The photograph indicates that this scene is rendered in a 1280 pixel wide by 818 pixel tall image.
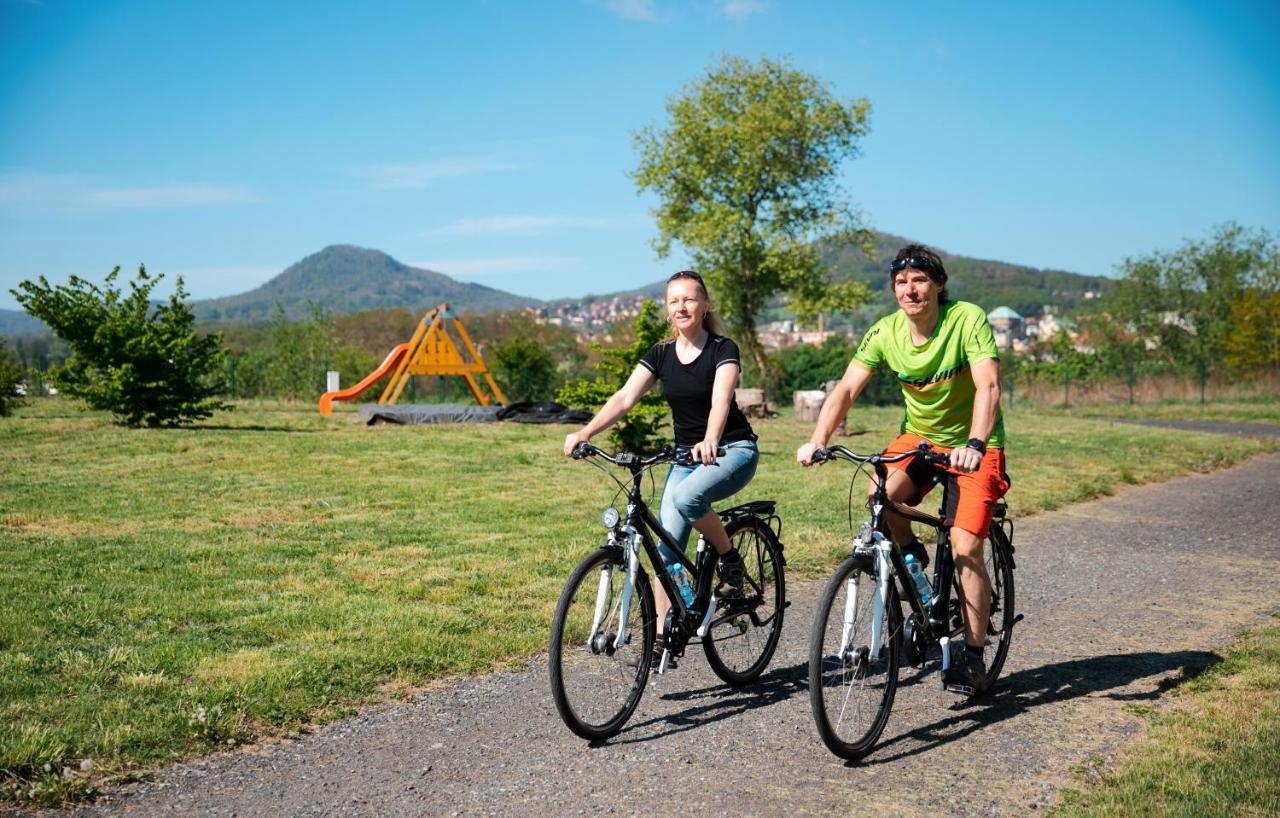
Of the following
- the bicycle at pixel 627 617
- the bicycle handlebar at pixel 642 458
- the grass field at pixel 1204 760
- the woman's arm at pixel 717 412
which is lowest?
the grass field at pixel 1204 760

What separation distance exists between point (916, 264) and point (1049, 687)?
2.24 meters

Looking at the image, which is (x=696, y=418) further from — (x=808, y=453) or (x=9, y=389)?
(x=9, y=389)

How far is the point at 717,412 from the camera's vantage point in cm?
498

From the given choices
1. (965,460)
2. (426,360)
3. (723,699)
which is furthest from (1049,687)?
(426,360)

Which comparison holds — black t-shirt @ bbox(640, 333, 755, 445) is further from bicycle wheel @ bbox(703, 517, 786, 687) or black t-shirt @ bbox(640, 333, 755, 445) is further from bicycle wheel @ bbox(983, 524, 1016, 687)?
bicycle wheel @ bbox(983, 524, 1016, 687)

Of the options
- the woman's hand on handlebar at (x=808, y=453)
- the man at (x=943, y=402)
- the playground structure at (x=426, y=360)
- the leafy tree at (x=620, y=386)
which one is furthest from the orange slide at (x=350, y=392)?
the woman's hand on handlebar at (x=808, y=453)

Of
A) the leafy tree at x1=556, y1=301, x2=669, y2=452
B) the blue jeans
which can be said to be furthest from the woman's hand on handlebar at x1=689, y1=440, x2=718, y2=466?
the leafy tree at x1=556, y1=301, x2=669, y2=452

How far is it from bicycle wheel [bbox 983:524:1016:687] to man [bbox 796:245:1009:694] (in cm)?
34

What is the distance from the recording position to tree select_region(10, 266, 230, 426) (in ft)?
63.1

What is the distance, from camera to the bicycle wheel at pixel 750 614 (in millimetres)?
5375

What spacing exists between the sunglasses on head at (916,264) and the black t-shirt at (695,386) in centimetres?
83

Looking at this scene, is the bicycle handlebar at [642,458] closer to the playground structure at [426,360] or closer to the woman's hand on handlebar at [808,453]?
the woman's hand on handlebar at [808,453]

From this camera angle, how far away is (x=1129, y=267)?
54.0m

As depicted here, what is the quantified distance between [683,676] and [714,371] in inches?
65.6
